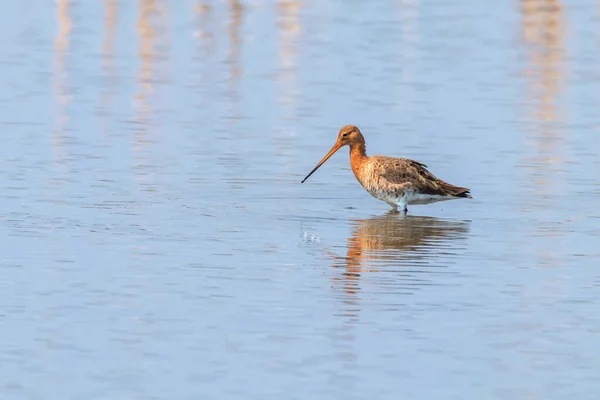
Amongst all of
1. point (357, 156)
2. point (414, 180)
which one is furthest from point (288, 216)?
point (357, 156)

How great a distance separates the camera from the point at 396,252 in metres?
15.3

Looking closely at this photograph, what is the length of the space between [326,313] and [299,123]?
10563 mm

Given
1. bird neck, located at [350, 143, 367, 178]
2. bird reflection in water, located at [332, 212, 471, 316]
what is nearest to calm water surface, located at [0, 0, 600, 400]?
bird reflection in water, located at [332, 212, 471, 316]

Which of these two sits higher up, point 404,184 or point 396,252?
point 404,184

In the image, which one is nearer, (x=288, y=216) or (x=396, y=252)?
(x=396, y=252)

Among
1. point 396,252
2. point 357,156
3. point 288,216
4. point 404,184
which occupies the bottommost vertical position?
point 396,252

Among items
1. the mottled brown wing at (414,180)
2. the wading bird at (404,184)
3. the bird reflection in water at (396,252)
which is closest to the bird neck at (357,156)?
the wading bird at (404,184)

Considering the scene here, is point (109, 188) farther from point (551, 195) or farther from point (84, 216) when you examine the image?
point (551, 195)

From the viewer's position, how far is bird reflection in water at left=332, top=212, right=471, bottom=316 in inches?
534

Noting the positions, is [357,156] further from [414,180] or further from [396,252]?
[396,252]

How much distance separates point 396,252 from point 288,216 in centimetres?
211

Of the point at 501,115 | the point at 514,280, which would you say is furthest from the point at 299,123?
the point at 514,280

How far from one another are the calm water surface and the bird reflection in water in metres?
0.05

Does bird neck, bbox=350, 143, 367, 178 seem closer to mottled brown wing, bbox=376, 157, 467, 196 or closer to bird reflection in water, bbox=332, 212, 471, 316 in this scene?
mottled brown wing, bbox=376, 157, 467, 196
